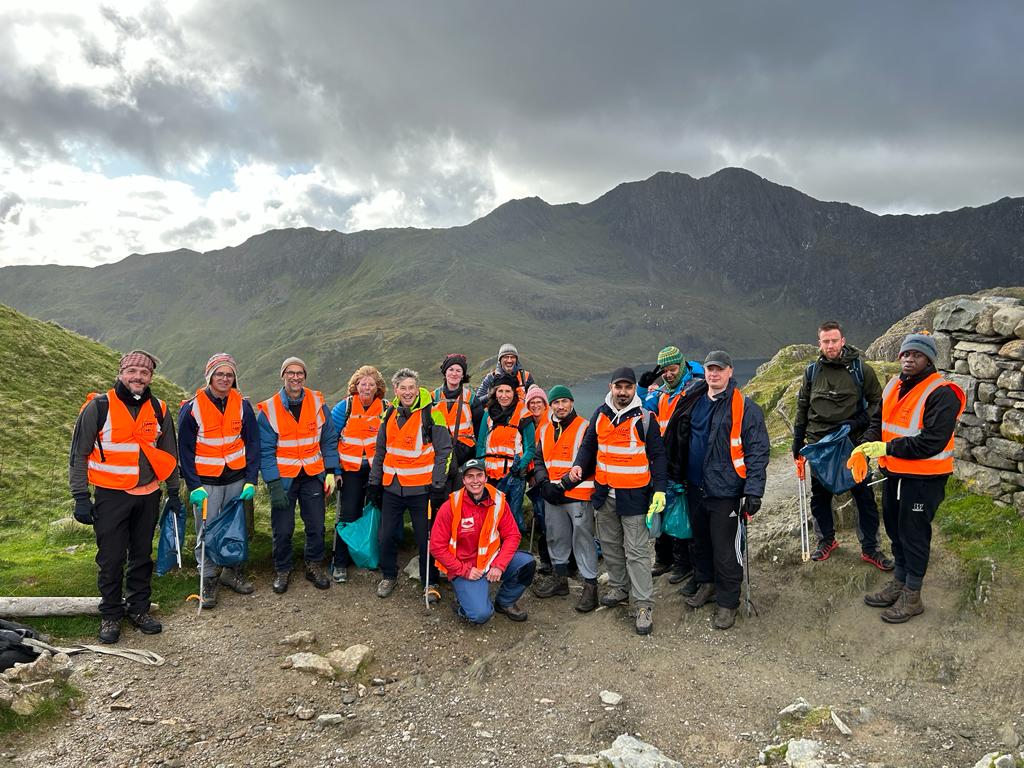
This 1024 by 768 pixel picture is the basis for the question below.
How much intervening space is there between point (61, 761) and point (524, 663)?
4358mm

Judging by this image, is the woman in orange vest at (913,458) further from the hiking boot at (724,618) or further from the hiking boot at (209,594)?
the hiking boot at (209,594)

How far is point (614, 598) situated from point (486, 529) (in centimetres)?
198

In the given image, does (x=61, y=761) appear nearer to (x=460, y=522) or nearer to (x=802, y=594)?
(x=460, y=522)

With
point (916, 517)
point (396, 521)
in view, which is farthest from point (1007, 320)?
point (396, 521)

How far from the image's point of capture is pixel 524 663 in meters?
6.82

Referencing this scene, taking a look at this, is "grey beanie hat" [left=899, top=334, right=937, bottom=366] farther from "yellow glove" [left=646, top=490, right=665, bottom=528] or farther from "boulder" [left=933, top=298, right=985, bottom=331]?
"yellow glove" [left=646, top=490, right=665, bottom=528]

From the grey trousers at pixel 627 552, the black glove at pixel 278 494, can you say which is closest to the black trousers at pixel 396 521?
the black glove at pixel 278 494

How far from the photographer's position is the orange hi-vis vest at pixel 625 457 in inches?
295

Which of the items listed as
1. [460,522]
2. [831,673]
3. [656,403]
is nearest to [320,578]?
[460,522]

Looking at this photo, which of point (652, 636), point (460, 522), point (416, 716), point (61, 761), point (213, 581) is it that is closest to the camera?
point (61, 761)

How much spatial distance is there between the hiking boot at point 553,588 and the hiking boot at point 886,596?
3865 millimetres

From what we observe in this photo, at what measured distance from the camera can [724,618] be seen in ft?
24.3

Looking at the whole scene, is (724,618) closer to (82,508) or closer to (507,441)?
(507,441)

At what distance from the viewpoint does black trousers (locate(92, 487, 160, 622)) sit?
713 centimetres
